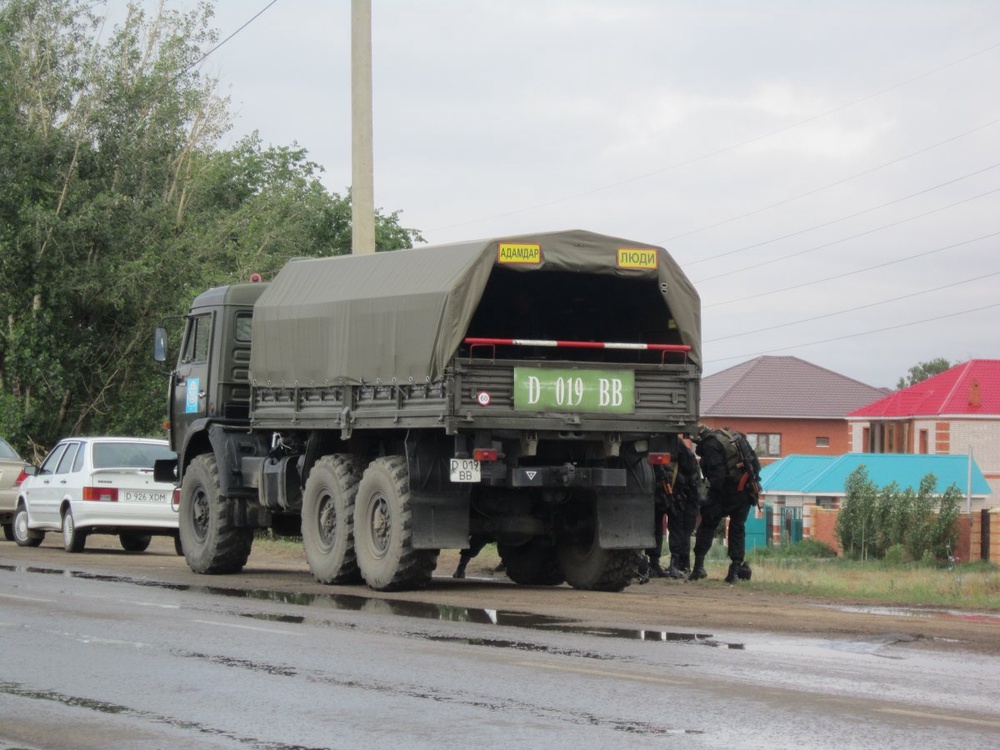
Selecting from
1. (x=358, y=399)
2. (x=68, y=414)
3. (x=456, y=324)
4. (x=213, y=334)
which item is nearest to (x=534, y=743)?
(x=456, y=324)

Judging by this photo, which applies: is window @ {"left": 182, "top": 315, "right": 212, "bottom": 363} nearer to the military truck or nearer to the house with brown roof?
the military truck

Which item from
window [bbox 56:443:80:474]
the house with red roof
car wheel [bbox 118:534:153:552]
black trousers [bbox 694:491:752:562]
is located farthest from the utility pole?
the house with red roof

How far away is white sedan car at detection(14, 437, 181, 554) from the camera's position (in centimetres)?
2264

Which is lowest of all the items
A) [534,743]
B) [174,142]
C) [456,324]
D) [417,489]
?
[534,743]

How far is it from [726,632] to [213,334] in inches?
349

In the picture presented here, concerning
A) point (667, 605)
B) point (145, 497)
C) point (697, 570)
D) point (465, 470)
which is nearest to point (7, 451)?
point (145, 497)

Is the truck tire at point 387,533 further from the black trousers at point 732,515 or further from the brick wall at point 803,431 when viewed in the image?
the brick wall at point 803,431

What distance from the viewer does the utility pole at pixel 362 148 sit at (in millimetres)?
22750

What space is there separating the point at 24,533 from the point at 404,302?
11563 millimetres

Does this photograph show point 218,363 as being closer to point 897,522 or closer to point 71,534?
point 71,534

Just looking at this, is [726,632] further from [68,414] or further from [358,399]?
[68,414]

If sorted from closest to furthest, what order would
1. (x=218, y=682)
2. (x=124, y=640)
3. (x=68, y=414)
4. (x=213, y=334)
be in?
(x=218, y=682) → (x=124, y=640) → (x=213, y=334) → (x=68, y=414)

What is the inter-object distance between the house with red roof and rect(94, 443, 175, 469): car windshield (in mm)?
49949

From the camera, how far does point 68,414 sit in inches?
1387
